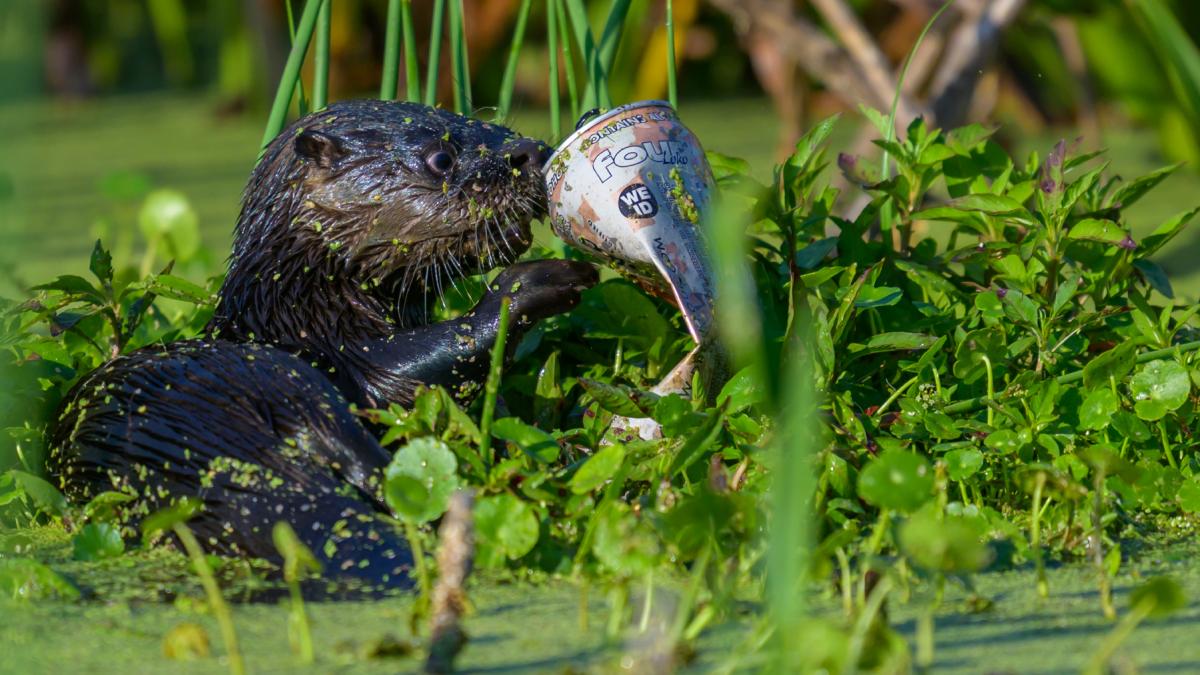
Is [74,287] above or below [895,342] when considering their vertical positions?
above

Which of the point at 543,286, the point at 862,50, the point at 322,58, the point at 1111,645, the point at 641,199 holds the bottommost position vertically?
the point at 1111,645

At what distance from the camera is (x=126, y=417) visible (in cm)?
193

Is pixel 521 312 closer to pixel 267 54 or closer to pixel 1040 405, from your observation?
pixel 1040 405

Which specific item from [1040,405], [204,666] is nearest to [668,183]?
[1040,405]

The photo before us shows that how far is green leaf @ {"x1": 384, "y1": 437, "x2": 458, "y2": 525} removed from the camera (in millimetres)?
1661

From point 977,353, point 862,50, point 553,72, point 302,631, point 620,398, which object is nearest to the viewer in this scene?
point 302,631

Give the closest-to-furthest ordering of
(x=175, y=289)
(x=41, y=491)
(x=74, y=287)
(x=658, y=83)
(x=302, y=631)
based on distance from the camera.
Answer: (x=302, y=631) → (x=41, y=491) → (x=74, y=287) → (x=175, y=289) → (x=658, y=83)

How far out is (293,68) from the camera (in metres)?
2.35

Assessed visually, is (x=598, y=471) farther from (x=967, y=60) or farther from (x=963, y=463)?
(x=967, y=60)

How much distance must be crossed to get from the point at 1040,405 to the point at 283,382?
3.25 feet

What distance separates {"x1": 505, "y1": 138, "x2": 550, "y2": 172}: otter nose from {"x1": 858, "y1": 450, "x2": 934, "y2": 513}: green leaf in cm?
76

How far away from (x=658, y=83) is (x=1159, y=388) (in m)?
4.01

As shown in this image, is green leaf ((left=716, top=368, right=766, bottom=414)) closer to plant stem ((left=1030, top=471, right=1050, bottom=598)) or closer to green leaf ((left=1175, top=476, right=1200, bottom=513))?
plant stem ((left=1030, top=471, right=1050, bottom=598))

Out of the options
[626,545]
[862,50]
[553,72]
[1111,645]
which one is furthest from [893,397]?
[862,50]
